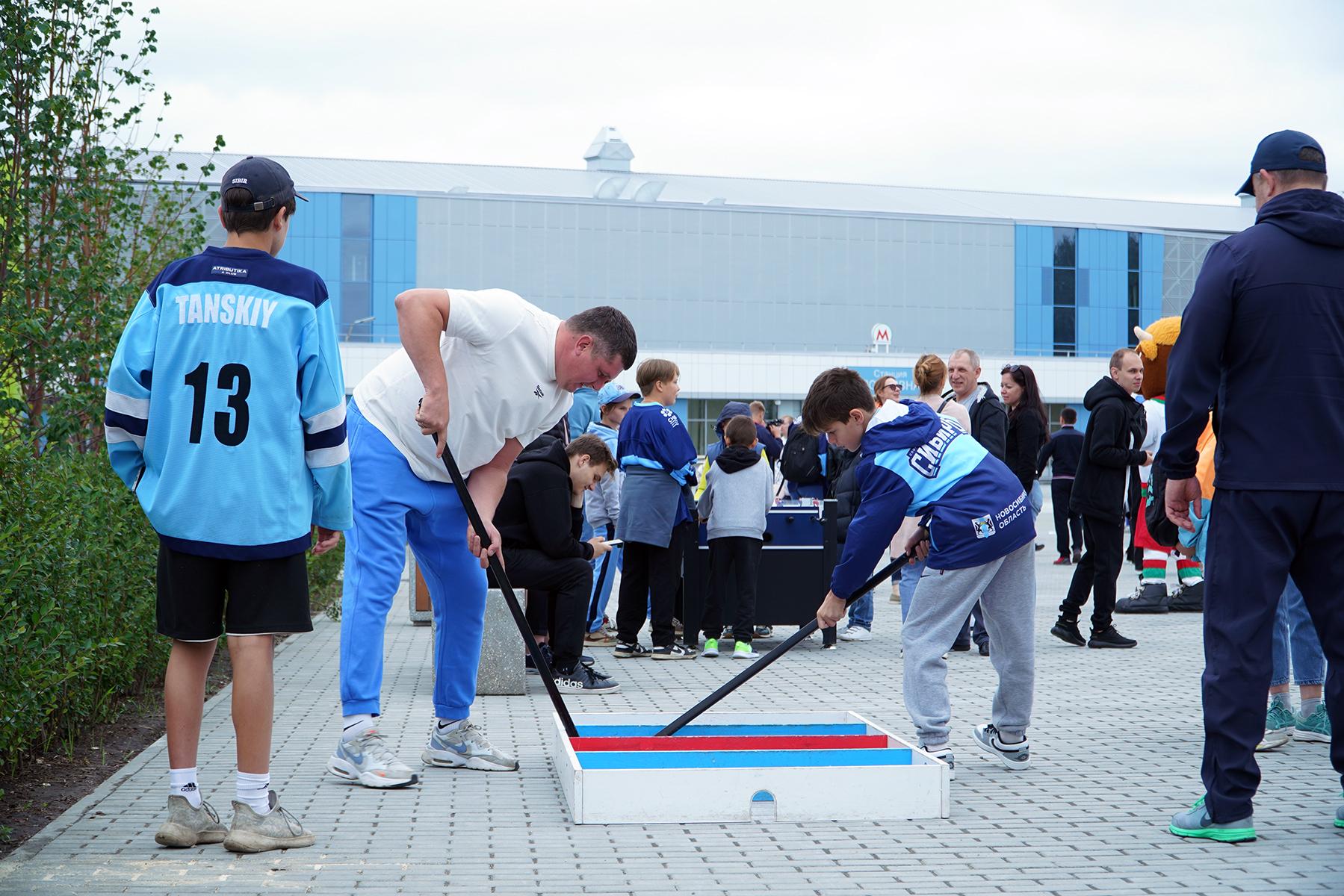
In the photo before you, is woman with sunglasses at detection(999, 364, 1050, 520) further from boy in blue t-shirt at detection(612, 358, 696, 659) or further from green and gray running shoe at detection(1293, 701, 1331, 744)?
green and gray running shoe at detection(1293, 701, 1331, 744)

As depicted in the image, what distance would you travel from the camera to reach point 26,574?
4375 millimetres

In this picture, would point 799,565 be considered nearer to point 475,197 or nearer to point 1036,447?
point 1036,447

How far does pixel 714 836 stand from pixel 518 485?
3.53m

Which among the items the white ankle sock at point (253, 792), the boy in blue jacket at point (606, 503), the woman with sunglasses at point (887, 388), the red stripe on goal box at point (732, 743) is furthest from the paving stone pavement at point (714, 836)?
the woman with sunglasses at point (887, 388)

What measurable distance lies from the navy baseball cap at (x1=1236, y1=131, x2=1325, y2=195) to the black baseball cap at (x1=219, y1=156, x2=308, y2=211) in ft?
9.89

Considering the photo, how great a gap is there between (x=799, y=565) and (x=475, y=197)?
41839mm

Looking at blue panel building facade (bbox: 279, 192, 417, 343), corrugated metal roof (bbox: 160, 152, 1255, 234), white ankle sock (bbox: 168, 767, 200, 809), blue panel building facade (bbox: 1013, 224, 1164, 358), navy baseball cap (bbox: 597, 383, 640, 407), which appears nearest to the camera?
white ankle sock (bbox: 168, 767, 200, 809)

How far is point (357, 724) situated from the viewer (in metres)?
4.95

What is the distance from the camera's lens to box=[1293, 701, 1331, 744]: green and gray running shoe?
5.91m

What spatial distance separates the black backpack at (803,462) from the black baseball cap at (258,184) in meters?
7.58

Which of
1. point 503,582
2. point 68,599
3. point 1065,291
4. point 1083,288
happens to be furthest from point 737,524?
point 1083,288

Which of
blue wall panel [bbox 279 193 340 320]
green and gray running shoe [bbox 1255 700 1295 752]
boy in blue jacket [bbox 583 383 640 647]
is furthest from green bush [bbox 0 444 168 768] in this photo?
blue wall panel [bbox 279 193 340 320]

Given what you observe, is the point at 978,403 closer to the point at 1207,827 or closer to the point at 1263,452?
the point at 1263,452

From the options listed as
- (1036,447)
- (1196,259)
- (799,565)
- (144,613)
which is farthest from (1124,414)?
(1196,259)
